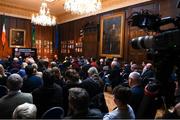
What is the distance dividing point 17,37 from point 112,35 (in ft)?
21.7

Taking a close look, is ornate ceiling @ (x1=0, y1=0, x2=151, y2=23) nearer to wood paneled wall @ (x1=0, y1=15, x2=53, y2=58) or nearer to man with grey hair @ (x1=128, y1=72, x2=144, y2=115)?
wood paneled wall @ (x1=0, y1=15, x2=53, y2=58)

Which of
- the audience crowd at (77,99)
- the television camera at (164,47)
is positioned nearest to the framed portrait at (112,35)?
the audience crowd at (77,99)

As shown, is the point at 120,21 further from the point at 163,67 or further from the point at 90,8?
the point at 163,67

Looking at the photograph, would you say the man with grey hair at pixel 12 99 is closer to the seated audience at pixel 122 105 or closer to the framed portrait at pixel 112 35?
the seated audience at pixel 122 105

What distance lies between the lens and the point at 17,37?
546 inches

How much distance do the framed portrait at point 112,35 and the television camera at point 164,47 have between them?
8121mm

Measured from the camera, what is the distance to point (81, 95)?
78.4 inches

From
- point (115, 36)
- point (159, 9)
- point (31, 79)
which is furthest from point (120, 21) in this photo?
point (31, 79)

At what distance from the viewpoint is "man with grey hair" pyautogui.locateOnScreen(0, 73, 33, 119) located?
2.74 metres

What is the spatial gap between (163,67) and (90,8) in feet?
22.1

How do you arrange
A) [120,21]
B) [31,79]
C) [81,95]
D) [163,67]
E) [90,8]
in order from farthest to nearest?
[120,21] → [90,8] → [31,79] → [81,95] → [163,67]

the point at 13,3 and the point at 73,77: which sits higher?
the point at 13,3

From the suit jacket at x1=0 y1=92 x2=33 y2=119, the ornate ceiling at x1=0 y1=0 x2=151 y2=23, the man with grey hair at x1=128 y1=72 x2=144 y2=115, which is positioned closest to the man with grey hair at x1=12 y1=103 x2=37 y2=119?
the suit jacket at x1=0 y1=92 x2=33 y2=119

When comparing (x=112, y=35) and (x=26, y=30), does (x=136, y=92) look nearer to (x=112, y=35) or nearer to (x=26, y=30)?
(x=112, y=35)
